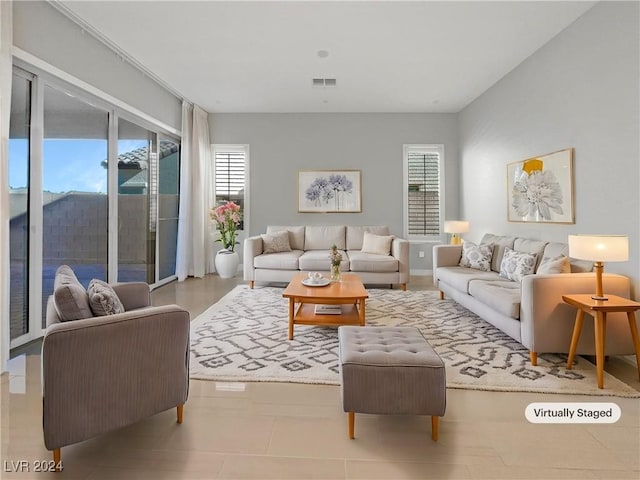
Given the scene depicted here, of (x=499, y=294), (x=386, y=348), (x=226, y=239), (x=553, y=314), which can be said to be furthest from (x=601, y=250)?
(x=226, y=239)

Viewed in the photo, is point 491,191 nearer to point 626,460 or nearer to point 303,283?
point 303,283

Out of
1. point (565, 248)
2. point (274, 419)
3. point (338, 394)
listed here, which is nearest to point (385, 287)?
point (565, 248)

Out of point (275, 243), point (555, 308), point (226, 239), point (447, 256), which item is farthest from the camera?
point (226, 239)

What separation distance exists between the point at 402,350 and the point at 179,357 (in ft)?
3.83

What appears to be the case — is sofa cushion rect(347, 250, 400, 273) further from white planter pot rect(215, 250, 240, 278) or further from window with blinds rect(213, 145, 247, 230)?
window with blinds rect(213, 145, 247, 230)

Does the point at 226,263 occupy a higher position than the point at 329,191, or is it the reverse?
the point at 329,191

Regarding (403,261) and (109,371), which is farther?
(403,261)

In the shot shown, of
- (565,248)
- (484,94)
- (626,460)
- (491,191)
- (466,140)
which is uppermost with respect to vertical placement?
(484,94)

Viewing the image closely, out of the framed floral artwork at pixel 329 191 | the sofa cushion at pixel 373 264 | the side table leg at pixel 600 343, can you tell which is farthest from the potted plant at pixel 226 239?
the side table leg at pixel 600 343

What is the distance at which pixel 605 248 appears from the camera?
238cm

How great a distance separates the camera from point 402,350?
193cm

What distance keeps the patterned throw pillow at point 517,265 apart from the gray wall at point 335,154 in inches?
107

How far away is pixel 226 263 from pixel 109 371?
4.51 meters

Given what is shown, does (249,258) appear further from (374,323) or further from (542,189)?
(542,189)
